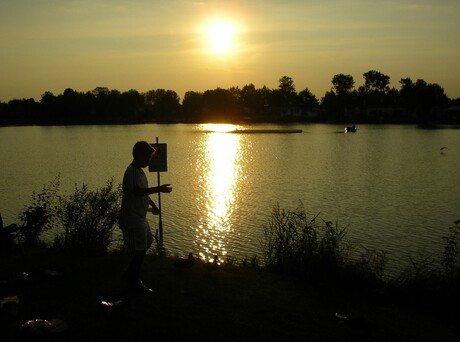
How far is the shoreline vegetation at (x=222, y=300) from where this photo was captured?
23.8 feet

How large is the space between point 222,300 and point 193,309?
0.63 meters

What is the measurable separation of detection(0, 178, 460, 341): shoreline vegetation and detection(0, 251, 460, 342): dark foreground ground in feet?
0.05

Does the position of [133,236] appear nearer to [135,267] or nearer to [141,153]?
[135,267]

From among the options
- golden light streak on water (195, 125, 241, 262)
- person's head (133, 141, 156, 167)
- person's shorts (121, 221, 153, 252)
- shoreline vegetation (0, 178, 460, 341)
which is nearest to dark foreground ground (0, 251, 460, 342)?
shoreline vegetation (0, 178, 460, 341)

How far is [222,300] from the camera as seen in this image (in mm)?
8406

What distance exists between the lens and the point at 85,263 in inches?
408

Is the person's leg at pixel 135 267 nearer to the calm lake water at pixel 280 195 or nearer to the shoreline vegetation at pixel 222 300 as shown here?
the shoreline vegetation at pixel 222 300

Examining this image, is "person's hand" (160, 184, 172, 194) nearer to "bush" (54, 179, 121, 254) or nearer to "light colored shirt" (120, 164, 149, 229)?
"light colored shirt" (120, 164, 149, 229)

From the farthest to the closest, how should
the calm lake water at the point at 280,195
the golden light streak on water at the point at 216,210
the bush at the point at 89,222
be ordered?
the calm lake water at the point at 280,195, the golden light streak on water at the point at 216,210, the bush at the point at 89,222

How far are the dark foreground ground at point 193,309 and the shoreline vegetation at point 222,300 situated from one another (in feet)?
0.05

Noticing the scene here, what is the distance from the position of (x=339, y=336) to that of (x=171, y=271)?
355 centimetres

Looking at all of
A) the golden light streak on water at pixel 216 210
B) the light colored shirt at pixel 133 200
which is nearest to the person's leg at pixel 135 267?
the light colored shirt at pixel 133 200

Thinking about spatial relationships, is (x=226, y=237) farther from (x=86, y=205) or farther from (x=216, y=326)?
(x=216, y=326)

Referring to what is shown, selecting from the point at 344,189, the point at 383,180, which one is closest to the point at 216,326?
the point at 344,189
